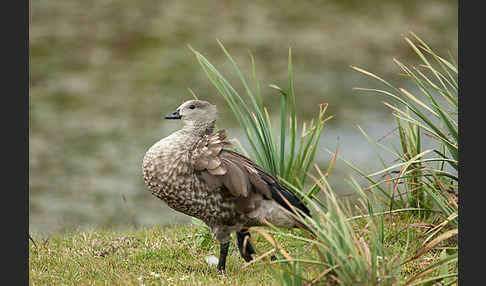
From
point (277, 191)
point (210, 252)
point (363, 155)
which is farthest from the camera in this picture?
point (363, 155)

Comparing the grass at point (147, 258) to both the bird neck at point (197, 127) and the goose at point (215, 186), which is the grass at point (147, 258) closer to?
the goose at point (215, 186)

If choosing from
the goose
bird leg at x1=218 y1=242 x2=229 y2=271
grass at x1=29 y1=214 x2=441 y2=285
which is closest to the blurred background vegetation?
grass at x1=29 y1=214 x2=441 y2=285

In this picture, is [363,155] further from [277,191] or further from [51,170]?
[277,191]

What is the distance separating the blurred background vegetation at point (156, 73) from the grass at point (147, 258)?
1990 millimetres

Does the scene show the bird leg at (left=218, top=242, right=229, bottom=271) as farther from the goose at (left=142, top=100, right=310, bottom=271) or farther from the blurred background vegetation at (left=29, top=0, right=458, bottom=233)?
the blurred background vegetation at (left=29, top=0, right=458, bottom=233)

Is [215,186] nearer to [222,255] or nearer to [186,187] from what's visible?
[186,187]

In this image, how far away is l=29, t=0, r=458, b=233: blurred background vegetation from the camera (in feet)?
27.5

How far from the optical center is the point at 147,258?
464cm

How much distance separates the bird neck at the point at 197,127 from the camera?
14.3 ft

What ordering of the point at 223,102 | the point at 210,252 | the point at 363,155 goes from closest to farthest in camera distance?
the point at 210,252, the point at 363,155, the point at 223,102

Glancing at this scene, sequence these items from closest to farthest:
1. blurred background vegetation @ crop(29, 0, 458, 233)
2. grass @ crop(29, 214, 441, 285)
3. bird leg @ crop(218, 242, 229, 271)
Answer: grass @ crop(29, 214, 441, 285) → bird leg @ crop(218, 242, 229, 271) → blurred background vegetation @ crop(29, 0, 458, 233)

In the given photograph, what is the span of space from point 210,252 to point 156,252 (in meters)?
0.42

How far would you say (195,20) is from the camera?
42.3 ft

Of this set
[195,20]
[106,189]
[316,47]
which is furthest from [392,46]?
[106,189]
